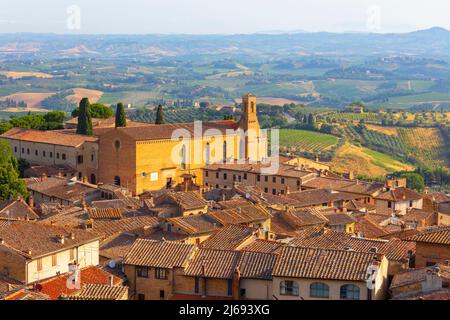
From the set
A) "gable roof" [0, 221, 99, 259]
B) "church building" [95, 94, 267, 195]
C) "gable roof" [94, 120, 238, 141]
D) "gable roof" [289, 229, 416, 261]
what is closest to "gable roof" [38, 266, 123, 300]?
"gable roof" [0, 221, 99, 259]

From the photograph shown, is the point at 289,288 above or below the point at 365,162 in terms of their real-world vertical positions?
above

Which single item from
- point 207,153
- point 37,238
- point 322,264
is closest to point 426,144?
point 207,153

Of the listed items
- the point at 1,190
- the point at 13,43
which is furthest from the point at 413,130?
the point at 13,43

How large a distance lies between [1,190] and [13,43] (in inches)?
6515

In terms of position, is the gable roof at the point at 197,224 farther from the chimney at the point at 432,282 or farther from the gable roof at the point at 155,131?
the gable roof at the point at 155,131

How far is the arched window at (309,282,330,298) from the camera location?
1598cm

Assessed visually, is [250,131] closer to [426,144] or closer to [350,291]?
[350,291]

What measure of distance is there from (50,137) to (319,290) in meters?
39.1

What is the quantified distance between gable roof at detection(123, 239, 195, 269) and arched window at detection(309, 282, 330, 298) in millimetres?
3175

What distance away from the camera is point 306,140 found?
8794 centimetres

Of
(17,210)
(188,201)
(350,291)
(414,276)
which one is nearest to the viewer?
(350,291)

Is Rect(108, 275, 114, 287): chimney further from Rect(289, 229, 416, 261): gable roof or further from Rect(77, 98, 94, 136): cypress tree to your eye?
Rect(77, 98, 94, 136): cypress tree

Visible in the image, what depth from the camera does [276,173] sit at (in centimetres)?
4653

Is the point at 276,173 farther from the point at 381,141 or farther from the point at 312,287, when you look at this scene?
the point at 381,141
